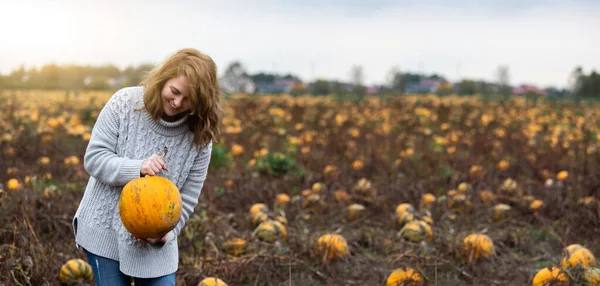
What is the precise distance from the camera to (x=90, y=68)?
27453 millimetres

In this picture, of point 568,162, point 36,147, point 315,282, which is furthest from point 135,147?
point 568,162

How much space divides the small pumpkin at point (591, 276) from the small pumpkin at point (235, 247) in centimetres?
226

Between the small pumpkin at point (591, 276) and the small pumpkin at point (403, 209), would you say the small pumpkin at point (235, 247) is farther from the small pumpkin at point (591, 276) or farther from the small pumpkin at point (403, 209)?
the small pumpkin at point (591, 276)

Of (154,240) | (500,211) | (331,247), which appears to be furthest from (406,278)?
(500,211)

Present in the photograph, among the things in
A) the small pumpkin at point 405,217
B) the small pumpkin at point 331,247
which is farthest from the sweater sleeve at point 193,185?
the small pumpkin at point 405,217

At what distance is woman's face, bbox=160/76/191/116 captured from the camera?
2574mm

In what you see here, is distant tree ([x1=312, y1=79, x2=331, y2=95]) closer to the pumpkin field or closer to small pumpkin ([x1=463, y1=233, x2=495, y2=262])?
the pumpkin field

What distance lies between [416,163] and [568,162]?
6.54 ft

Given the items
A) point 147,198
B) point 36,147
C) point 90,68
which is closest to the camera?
point 147,198

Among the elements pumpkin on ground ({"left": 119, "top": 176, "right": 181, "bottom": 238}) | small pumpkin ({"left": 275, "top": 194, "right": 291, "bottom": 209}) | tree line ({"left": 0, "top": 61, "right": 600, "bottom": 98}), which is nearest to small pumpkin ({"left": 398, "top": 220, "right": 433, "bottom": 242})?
small pumpkin ({"left": 275, "top": 194, "right": 291, "bottom": 209})

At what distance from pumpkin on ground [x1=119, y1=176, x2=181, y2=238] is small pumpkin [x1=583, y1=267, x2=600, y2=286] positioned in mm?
2558

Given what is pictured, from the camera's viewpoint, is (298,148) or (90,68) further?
(90,68)

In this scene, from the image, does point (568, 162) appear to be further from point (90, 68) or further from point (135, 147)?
point (90, 68)

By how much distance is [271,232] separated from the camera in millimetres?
4727
